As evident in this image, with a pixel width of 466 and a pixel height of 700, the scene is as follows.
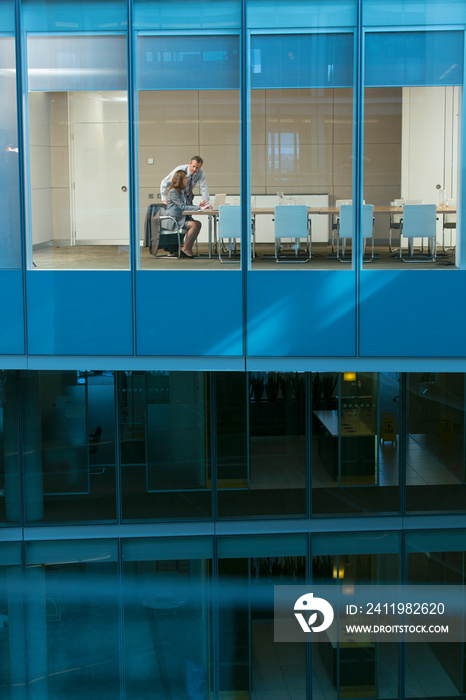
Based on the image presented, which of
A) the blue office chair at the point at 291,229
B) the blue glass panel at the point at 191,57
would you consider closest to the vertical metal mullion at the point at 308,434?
the blue office chair at the point at 291,229

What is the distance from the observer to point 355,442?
1369 centimetres

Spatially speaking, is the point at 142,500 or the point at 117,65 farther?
the point at 142,500

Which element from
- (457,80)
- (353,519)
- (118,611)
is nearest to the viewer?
(457,80)

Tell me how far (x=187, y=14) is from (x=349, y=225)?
9.50 feet

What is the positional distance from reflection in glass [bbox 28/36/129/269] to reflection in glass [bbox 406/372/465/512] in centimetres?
545

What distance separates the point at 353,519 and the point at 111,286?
5.42 metres

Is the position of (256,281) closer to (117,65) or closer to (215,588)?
(117,65)

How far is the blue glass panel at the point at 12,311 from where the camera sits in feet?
33.9

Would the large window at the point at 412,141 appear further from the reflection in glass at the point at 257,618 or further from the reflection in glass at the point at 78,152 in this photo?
the reflection in glass at the point at 257,618

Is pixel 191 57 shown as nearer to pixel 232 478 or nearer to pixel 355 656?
pixel 232 478

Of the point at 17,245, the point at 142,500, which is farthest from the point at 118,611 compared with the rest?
the point at 17,245

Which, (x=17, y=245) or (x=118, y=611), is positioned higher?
(x=17, y=245)

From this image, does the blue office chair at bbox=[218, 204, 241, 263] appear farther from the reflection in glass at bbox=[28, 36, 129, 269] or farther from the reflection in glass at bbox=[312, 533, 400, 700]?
the reflection in glass at bbox=[312, 533, 400, 700]

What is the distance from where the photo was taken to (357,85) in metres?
9.90
